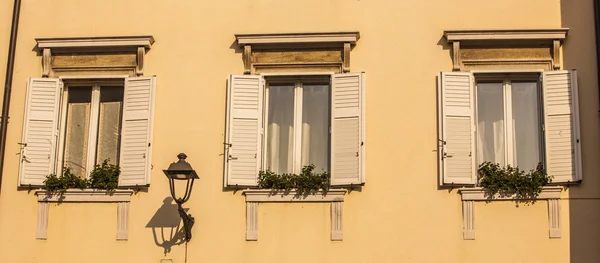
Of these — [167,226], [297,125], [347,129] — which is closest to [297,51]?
[297,125]

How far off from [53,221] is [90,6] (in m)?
3.06

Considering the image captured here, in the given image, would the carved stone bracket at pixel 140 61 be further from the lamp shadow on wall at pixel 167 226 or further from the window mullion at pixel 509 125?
the window mullion at pixel 509 125

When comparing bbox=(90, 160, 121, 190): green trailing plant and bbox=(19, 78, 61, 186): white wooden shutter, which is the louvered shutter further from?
bbox=(19, 78, 61, 186): white wooden shutter

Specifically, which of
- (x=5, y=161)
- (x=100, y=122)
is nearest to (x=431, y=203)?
(x=100, y=122)

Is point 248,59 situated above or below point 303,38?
Result: below

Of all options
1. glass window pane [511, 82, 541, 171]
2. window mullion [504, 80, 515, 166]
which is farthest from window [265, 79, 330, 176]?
glass window pane [511, 82, 541, 171]

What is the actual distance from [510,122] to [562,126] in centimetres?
73

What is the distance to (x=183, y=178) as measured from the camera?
40.2ft

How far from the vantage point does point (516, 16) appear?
13086 mm

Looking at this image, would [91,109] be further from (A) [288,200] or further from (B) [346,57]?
(B) [346,57]

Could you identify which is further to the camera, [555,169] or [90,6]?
[90,6]

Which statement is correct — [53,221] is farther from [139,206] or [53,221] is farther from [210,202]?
[210,202]

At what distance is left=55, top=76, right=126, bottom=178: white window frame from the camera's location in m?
13.4

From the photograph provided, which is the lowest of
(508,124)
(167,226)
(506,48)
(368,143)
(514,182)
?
(167,226)
